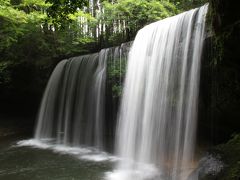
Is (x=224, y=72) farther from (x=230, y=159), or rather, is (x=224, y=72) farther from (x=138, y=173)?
(x=138, y=173)

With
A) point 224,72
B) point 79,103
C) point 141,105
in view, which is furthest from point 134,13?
point 224,72

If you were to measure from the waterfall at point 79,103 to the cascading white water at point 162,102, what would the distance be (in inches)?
64.8

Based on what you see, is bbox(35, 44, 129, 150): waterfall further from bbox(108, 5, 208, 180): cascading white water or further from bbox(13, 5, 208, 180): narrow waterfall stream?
bbox(108, 5, 208, 180): cascading white water

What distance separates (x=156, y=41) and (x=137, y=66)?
106 centimetres

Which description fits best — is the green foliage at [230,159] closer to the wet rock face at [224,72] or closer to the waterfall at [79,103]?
the wet rock face at [224,72]

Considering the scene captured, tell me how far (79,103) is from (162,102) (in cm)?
551

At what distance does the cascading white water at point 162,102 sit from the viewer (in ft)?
23.1

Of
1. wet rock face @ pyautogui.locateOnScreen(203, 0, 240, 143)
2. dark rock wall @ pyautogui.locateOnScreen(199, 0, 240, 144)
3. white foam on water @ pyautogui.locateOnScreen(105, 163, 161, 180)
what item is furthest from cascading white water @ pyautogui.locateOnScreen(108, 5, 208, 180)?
wet rock face @ pyautogui.locateOnScreen(203, 0, 240, 143)

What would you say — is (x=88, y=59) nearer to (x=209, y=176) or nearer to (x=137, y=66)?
(x=137, y=66)

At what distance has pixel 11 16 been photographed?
41.1ft

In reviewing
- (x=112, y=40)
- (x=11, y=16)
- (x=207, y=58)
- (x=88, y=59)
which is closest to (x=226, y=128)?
(x=207, y=58)

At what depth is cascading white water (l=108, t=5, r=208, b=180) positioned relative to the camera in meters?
7.04

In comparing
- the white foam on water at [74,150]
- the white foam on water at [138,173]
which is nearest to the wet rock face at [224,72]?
the white foam on water at [138,173]

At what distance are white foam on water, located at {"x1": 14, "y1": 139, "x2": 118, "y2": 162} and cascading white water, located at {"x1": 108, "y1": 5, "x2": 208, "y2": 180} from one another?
0.68 metres
